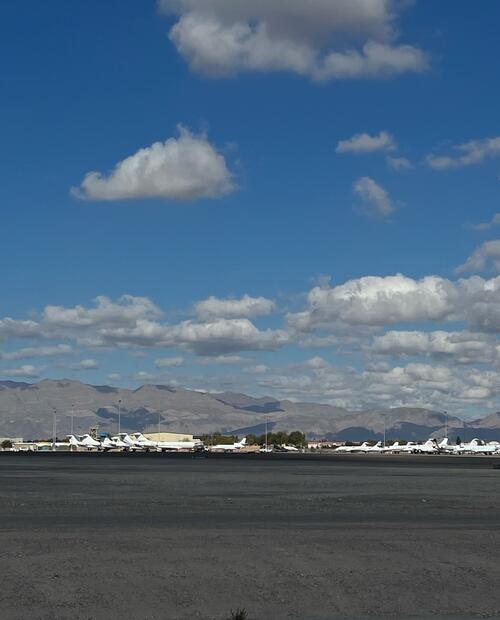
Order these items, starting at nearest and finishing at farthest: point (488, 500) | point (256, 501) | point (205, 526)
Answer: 1. point (205, 526)
2. point (256, 501)
3. point (488, 500)

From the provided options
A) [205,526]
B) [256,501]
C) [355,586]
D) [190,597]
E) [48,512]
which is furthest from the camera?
[256,501]

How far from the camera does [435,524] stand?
133 feet

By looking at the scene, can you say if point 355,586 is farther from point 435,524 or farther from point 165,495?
point 165,495

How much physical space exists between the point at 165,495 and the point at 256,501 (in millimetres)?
7777

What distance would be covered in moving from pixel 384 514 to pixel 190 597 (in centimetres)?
2497

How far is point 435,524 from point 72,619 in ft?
75.7

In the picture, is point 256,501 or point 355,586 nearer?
point 355,586

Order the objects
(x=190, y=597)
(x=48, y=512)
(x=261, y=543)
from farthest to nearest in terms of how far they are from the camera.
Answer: (x=48, y=512)
(x=261, y=543)
(x=190, y=597)

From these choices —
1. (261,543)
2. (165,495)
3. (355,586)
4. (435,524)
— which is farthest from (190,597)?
(165,495)

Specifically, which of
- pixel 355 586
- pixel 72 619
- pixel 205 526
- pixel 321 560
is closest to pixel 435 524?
pixel 205 526

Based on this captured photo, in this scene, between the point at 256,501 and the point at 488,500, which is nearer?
the point at 256,501

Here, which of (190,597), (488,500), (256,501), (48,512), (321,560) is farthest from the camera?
(488,500)

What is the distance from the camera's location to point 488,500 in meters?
60.2

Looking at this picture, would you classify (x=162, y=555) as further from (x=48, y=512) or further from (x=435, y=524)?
(x=48, y=512)
